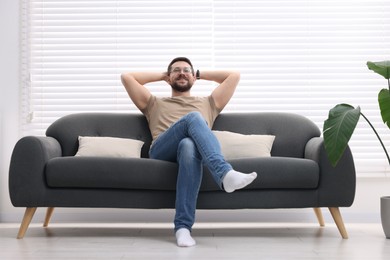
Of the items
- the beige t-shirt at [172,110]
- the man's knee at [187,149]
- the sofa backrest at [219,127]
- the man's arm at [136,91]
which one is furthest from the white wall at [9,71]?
the man's knee at [187,149]

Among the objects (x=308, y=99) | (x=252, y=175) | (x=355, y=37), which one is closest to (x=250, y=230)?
(x=252, y=175)

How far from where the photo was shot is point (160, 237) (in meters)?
3.31

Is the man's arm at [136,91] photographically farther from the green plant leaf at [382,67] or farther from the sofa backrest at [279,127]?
the green plant leaf at [382,67]

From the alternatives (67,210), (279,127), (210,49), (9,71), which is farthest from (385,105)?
(9,71)

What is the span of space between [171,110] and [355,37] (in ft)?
5.44

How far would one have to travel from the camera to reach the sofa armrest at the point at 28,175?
128 inches

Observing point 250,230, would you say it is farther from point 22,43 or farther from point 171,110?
point 22,43

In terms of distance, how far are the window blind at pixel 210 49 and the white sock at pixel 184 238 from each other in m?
1.63

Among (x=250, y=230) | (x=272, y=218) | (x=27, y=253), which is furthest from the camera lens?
(x=272, y=218)

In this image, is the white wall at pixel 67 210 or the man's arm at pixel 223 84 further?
the white wall at pixel 67 210

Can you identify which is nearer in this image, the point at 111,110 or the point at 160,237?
the point at 160,237

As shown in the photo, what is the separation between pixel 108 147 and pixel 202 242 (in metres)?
1.03

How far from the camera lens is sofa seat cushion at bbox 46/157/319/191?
3.25 m

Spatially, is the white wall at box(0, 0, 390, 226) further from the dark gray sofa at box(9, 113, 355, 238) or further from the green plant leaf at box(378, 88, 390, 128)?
the green plant leaf at box(378, 88, 390, 128)
